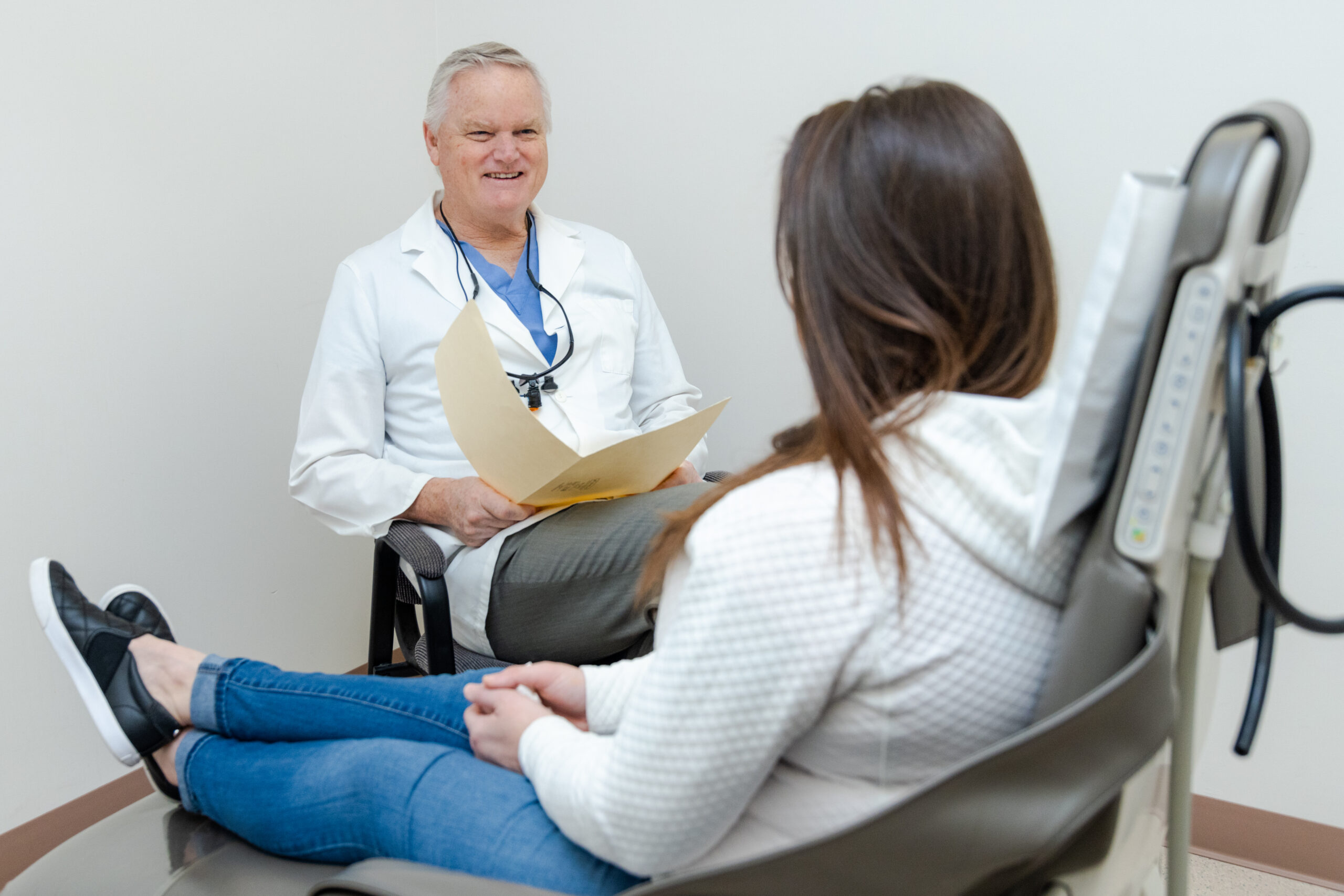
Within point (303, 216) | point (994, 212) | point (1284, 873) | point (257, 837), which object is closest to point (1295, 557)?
point (1284, 873)

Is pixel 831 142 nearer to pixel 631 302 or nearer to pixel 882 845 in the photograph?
pixel 882 845

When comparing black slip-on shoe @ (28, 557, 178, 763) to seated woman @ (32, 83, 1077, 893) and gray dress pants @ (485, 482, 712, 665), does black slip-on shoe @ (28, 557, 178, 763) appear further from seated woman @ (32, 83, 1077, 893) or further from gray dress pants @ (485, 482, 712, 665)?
gray dress pants @ (485, 482, 712, 665)

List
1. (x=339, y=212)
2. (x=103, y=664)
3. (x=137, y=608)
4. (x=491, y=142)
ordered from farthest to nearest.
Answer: (x=339, y=212), (x=491, y=142), (x=137, y=608), (x=103, y=664)

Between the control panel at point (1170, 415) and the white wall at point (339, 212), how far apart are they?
1.24 m

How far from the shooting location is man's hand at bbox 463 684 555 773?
0.99 meters

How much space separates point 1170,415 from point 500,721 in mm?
708

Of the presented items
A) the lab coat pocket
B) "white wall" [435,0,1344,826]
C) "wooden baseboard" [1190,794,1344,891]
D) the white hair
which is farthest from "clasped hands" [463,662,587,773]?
"wooden baseboard" [1190,794,1344,891]

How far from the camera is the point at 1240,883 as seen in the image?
178 cm

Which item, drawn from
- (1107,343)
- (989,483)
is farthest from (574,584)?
(1107,343)

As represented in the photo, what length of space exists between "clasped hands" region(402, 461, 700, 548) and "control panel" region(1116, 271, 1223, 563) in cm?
109

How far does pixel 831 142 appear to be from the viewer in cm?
81

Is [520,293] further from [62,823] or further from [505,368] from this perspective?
[62,823]

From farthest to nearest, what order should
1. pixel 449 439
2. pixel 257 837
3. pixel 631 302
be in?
pixel 631 302, pixel 449 439, pixel 257 837

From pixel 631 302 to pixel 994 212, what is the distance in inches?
51.8
